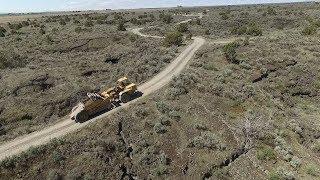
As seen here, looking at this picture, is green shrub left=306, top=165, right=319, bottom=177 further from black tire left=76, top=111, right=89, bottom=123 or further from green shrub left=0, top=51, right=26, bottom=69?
green shrub left=0, top=51, right=26, bottom=69

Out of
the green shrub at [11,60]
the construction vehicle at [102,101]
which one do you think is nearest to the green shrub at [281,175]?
the construction vehicle at [102,101]

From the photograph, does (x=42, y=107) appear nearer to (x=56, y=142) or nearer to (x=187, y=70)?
(x=56, y=142)

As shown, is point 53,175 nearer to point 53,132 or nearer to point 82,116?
point 53,132

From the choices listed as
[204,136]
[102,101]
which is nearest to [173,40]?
[102,101]

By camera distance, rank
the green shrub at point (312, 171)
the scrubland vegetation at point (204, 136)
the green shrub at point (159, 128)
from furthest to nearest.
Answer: the green shrub at point (159, 128), the green shrub at point (312, 171), the scrubland vegetation at point (204, 136)

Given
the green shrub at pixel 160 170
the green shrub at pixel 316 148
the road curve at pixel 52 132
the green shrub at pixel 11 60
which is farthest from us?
the green shrub at pixel 11 60

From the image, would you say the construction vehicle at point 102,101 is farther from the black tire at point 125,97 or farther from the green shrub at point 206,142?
the green shrub at point 206,142

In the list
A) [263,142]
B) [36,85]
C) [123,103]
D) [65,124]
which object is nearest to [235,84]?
[263,142]
